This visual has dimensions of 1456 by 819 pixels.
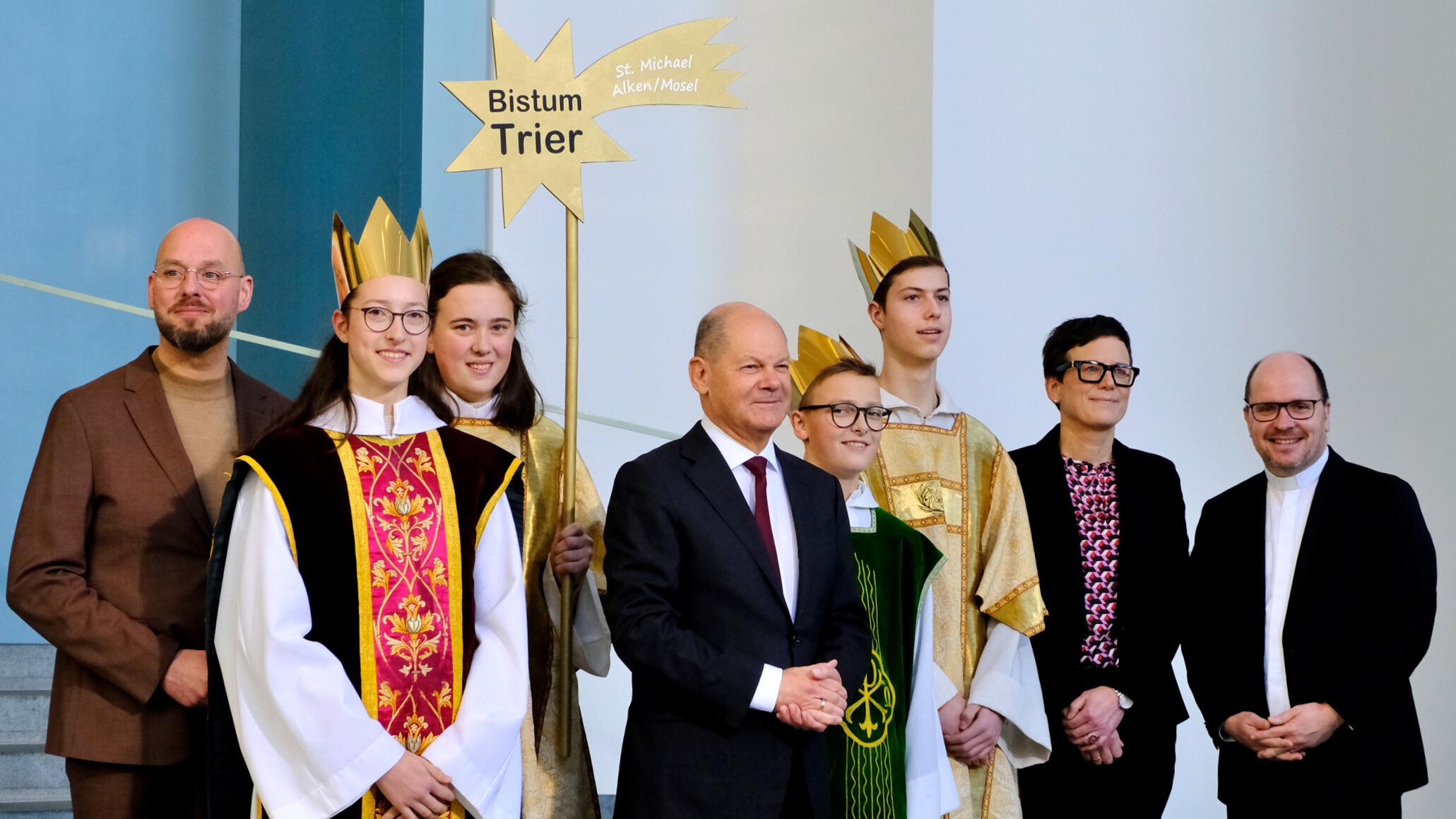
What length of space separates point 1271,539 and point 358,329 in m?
2.23

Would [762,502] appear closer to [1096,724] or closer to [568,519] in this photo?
[568,519]

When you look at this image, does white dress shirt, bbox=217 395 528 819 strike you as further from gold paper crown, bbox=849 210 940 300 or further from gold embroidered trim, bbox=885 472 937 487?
gold paper crown, bbox=849 210 940 300

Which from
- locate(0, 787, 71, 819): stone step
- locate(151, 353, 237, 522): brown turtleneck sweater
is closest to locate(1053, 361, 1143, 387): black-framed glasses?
locate(151, 353, 237, 522): brown turtleneck sweater

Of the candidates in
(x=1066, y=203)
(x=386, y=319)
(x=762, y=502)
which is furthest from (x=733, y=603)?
(x=1066, y=203)

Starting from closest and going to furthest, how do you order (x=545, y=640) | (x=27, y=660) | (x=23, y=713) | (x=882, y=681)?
1. (x=882, y=681)
2. (x=545, y=640)
3. (x=23, y=713)
4. (x=27, y=660)

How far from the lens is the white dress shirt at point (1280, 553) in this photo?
141 inches

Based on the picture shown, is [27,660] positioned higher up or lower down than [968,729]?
lower down

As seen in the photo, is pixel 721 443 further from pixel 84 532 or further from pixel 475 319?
pixel 84 532

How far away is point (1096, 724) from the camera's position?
11.7 feet

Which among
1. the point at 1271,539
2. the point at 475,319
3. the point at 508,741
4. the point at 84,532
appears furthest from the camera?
the point at 1271,539

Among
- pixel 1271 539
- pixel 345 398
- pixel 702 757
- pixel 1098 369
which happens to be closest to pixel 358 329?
pixel 345 398

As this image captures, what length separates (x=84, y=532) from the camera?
117 inches

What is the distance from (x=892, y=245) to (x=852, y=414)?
831 mm

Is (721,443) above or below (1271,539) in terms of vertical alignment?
above
